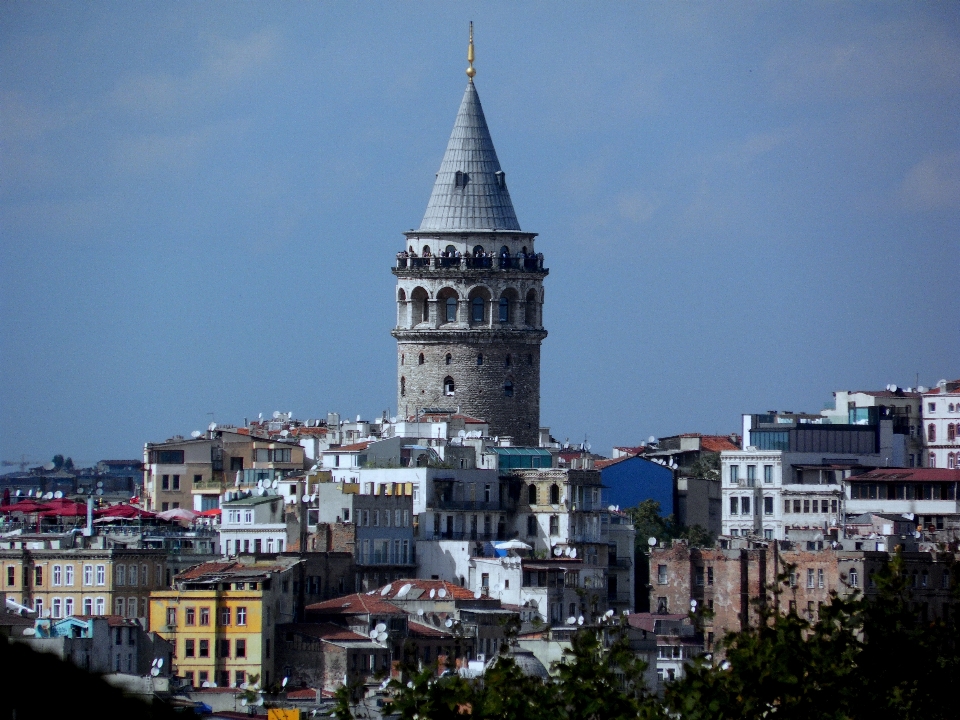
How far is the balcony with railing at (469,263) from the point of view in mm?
122250

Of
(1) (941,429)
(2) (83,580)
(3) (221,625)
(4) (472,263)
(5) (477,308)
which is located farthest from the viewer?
(1) (941,429)

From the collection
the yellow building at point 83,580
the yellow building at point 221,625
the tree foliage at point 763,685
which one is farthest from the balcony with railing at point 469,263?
the tree foliage at point 763,685

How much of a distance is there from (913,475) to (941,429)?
1255 cm

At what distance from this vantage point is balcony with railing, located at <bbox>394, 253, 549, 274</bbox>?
12225cm

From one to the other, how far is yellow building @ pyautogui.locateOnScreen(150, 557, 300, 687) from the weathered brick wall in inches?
1119

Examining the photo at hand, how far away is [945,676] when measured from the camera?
59812mm

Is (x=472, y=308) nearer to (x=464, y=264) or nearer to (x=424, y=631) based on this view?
(x=464, y=264)

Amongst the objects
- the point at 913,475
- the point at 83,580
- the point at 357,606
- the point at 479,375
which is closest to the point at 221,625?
the point at 357,606

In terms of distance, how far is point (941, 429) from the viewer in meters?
130

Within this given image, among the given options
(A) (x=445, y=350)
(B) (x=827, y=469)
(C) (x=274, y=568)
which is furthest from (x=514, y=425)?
(C) (x=274, y=568)

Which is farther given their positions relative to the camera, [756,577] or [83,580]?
[756,577]

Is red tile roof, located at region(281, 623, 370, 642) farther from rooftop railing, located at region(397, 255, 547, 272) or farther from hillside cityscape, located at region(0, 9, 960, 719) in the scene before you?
rooftop railing, located at region(397, 255, 547, 272)

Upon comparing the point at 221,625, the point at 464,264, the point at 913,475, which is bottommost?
the point at 221,625

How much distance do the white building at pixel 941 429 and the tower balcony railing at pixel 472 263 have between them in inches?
701
